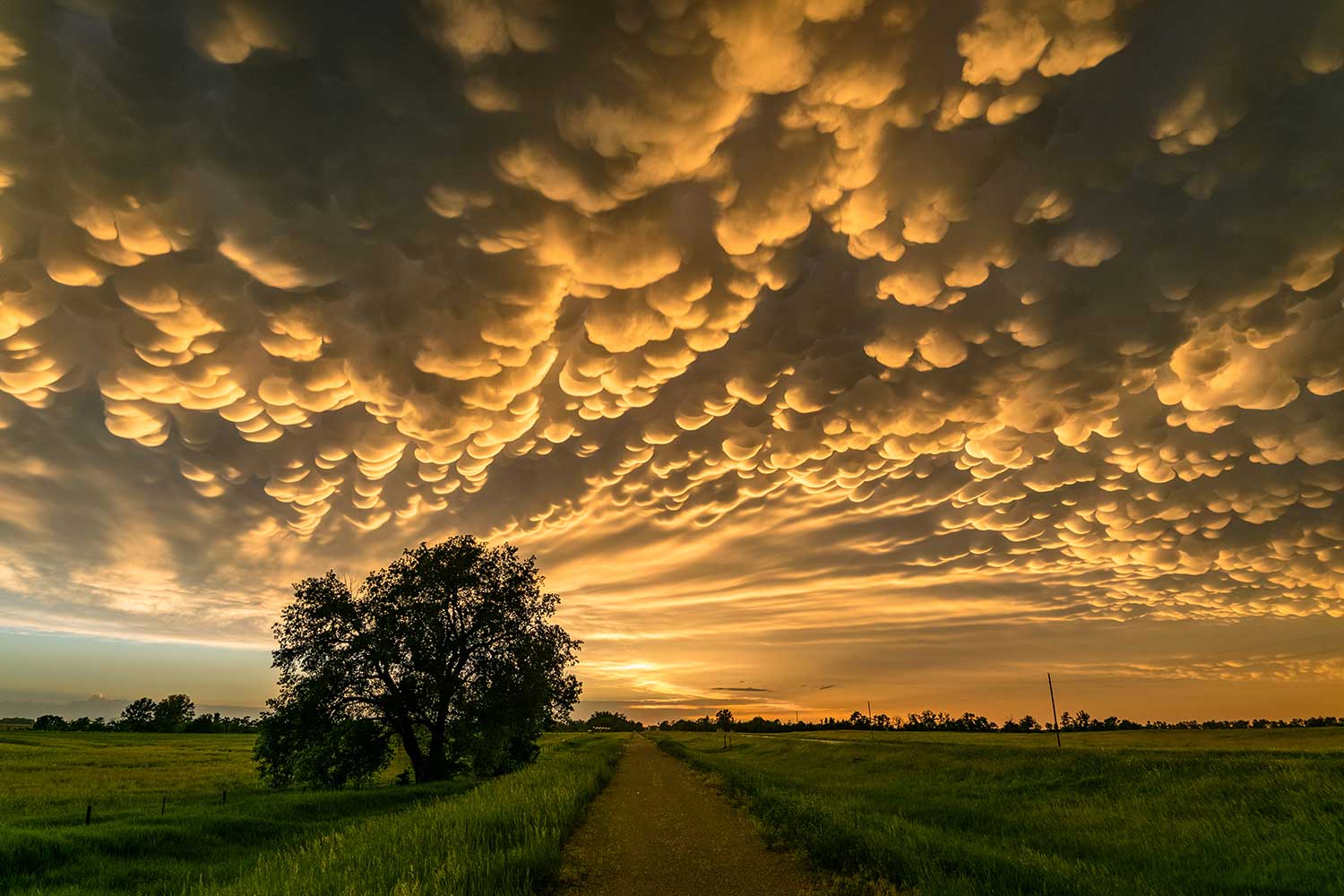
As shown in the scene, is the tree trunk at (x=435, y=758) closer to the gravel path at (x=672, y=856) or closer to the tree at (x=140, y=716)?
the gravel path at (x=672, y=856)

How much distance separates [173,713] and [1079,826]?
199m

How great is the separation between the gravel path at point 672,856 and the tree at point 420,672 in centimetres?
1286

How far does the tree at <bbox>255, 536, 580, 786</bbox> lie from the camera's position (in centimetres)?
3019

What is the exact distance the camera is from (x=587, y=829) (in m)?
16.1

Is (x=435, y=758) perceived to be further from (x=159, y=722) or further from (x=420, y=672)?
(x=159, y=722)

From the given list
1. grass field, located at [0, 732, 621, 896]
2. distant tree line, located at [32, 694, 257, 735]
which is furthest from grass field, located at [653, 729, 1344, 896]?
distant tree line, located at [32, 694, 257, 735]

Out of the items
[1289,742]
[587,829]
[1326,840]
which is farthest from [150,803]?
[1289,742]

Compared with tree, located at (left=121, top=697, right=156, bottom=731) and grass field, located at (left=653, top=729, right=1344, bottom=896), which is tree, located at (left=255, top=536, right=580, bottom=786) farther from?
Answer: tree, located at (left=121, top=697, right=156, bottom=731)

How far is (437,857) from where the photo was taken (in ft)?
30.9

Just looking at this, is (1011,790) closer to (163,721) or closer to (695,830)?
(695,830)

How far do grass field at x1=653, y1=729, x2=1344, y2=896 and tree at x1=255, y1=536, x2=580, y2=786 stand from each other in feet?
40.5

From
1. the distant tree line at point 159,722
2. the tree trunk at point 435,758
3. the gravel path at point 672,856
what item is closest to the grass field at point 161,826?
the gravel path at point 672,856

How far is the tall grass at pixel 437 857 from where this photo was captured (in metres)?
8.47

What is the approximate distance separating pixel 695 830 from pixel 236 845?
44.4ft
